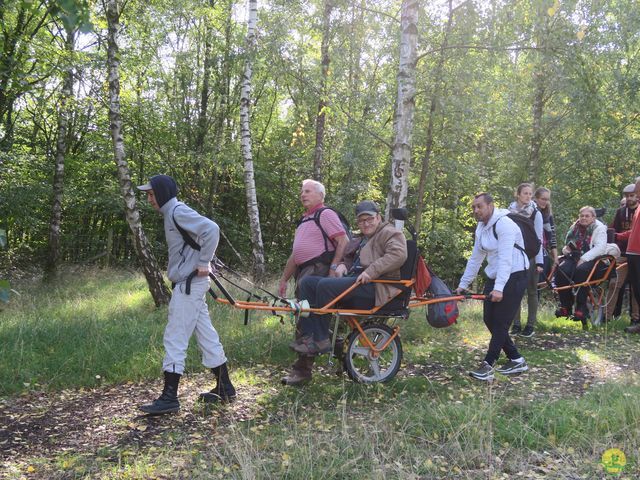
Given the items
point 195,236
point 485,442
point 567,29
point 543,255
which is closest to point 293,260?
point 195,236

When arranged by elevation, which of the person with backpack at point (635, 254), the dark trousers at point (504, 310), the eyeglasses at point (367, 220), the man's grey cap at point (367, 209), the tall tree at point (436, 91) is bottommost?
the dark trousers at point (504, 310)

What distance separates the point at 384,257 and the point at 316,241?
834 millimetres

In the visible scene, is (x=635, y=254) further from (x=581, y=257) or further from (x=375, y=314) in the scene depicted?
(x=375, y=314)

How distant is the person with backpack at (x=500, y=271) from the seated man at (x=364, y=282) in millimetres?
1041

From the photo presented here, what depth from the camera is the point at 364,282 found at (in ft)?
16.5

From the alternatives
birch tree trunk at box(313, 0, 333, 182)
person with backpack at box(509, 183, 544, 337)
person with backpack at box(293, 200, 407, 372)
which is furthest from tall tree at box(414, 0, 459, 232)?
person with backpack at box(293, 200, 407, 372)

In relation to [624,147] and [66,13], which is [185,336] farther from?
[624,147]

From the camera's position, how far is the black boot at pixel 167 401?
4.57 m

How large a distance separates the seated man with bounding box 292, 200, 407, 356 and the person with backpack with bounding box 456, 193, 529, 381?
104cm

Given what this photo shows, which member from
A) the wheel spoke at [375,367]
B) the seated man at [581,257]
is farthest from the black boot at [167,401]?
the seated man at [581,257]

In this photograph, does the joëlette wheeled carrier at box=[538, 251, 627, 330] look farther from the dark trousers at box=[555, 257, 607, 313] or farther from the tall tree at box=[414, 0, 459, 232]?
the tall tree at box=[414, 0, 459, 232]

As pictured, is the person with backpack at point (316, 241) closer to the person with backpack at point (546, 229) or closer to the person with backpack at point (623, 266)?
the person with backpack at point (546, 229)

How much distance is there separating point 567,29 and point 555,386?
5.05 m

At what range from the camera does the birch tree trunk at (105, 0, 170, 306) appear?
27.4 ft
